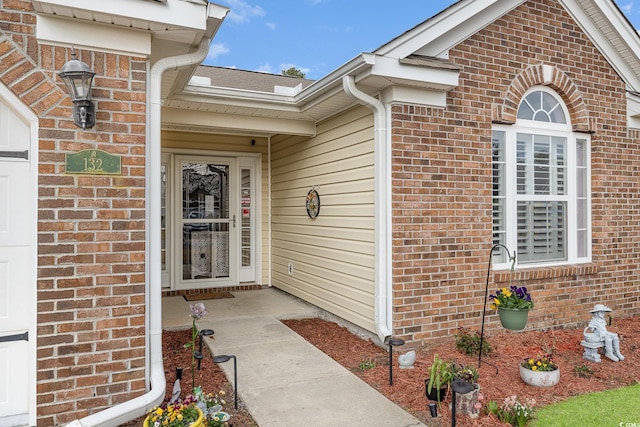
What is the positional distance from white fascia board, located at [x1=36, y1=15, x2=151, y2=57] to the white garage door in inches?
21.8

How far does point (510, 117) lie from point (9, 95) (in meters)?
4.69

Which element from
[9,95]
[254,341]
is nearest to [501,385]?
[254,341]

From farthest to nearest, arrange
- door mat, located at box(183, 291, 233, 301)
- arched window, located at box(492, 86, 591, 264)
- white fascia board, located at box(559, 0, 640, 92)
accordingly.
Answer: door mat, located at box(183, 291, 233, 301), white fascia board, located at box(559, 0, 640, 92), arched window, located at box(492, 86, 591, 264)

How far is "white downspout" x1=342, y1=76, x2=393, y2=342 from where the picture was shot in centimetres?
437

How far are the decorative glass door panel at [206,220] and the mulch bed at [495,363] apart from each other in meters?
2.44

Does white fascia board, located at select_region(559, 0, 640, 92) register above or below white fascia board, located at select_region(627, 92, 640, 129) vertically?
above

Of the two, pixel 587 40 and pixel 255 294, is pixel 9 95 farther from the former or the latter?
pixel 587 40

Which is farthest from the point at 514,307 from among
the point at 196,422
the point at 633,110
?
the point at 633,110

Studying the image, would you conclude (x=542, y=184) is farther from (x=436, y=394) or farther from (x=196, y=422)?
(x=196, y=422)

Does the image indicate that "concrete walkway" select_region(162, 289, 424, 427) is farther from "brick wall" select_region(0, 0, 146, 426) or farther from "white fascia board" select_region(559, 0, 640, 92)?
"white fascia board" select_region(559, 0, 640, 92)

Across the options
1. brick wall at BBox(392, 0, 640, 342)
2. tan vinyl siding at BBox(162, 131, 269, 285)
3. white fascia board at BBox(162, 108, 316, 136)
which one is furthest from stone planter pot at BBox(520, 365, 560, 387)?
tan vinyl siding at BBox(162, 131, 269, 285)

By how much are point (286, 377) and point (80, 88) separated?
2.73m

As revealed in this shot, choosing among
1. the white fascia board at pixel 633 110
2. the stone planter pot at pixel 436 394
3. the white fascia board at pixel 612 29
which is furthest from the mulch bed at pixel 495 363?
the white fascia board at pixel 612 29

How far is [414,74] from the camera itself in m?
4.21
